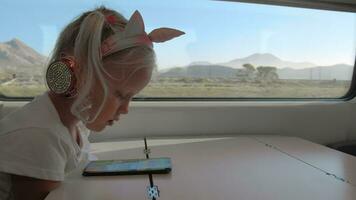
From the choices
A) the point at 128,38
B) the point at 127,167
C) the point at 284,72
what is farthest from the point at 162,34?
the point at 284,72

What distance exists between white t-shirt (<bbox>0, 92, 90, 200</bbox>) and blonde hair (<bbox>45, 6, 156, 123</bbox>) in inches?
3.3

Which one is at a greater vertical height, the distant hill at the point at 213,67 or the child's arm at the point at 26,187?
the distant hill at the point at 213,67

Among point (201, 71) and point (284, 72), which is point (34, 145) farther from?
point (284, 72)

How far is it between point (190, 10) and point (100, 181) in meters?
1.57

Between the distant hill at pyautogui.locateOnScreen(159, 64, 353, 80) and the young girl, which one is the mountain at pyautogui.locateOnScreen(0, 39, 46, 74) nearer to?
the distant hill at pyautogui.locateOnScreen(159, 64, 353, 80)

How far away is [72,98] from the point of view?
109 cm

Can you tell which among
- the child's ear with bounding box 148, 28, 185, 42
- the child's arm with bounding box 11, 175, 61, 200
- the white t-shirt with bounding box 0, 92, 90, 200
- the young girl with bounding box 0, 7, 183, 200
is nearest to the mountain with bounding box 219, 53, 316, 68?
the child's ear with bounding box 148, 28, 185, 42

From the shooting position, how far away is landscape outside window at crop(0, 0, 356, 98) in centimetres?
230

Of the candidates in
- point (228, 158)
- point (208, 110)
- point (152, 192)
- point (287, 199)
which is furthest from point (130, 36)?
point (208, 110)

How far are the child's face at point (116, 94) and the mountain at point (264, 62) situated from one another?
1.58 meters

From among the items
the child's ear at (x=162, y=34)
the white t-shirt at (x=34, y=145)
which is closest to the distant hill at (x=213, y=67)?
the child's ear at (x=162, y=34)

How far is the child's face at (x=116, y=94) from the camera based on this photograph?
3.48ft

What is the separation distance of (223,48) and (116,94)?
63.8 inches

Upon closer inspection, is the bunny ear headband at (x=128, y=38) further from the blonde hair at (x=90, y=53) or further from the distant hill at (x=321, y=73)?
the distant hill at (x=321, y=73)
